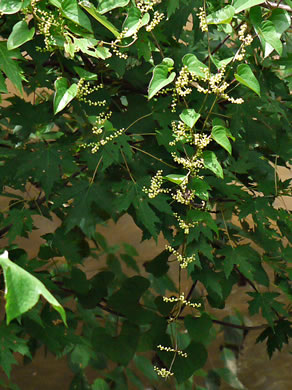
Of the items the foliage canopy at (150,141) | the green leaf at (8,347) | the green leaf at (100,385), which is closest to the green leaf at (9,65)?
the foliage canopy at (150,141)

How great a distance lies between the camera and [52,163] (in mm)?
1725

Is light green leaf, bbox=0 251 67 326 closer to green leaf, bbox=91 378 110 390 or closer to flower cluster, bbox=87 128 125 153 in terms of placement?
flower cluster, bbox=87 128 125 153

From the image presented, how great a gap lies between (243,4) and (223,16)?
0.17ft

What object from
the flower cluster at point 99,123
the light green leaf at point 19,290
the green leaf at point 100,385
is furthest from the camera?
the green leaf at point 100,385

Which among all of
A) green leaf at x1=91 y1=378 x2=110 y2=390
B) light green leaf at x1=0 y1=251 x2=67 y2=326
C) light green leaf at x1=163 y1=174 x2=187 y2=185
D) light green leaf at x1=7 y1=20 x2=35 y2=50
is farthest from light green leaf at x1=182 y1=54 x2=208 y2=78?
green leaf at x1=91 y1=378 x2=110 y2=390

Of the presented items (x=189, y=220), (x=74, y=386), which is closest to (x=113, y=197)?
(x=189, y=220)

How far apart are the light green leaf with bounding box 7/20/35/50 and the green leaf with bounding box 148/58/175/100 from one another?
0.26m

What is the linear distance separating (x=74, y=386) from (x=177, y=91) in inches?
45.7

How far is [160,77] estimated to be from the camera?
1.54 metres

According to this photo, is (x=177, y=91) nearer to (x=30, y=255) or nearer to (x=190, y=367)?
(x=190, y=367)

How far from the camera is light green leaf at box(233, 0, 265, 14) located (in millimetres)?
1422

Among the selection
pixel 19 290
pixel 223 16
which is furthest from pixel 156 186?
pixel 19 290

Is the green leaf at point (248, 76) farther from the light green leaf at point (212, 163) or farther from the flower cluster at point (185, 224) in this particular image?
the flower cluster at point (185, 224)

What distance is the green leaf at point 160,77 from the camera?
1.51m
